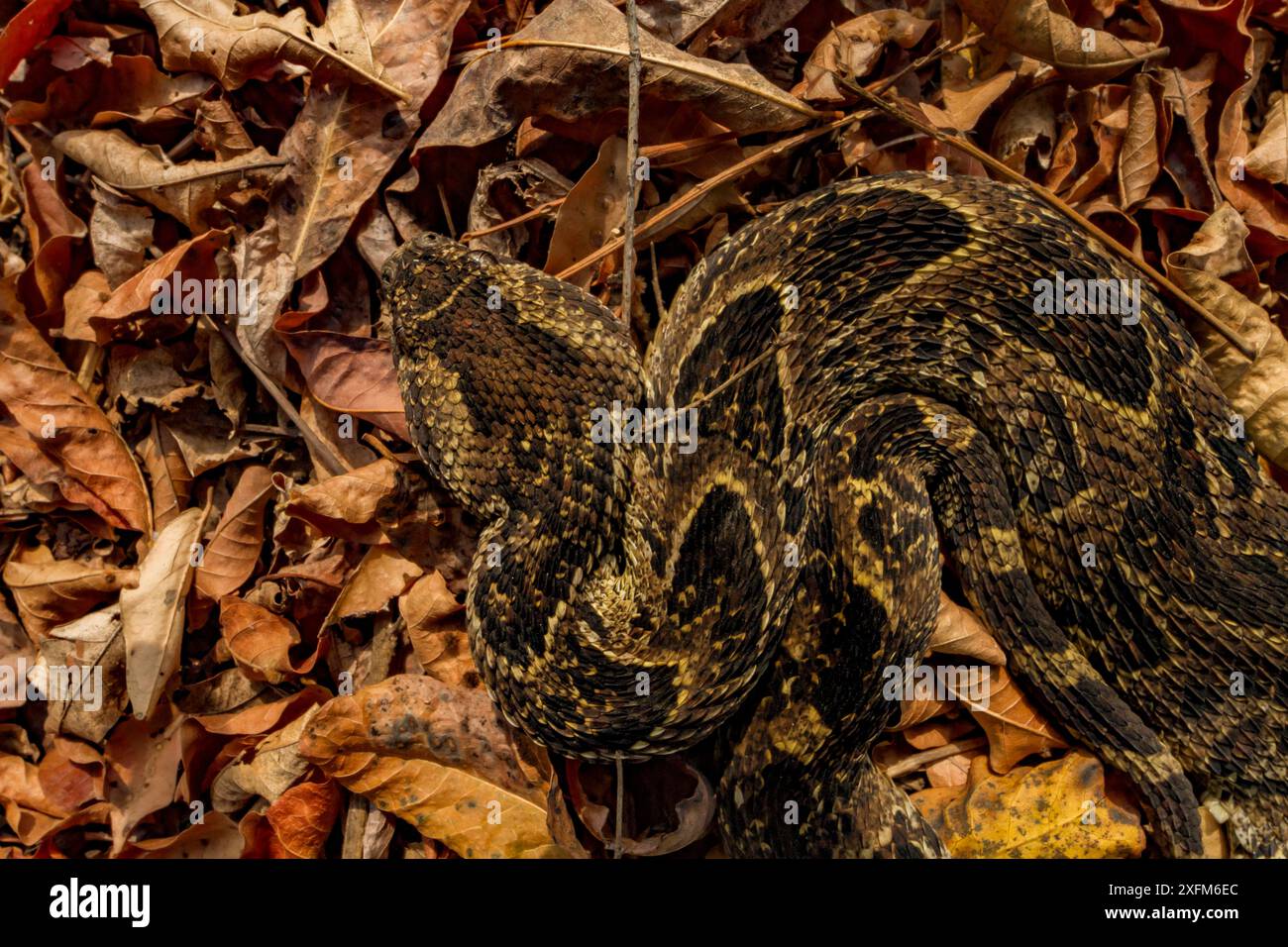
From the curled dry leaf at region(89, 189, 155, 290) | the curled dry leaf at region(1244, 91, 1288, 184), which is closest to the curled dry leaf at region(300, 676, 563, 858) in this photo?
the curled dry leaf at region(89, 189, 155, 290)

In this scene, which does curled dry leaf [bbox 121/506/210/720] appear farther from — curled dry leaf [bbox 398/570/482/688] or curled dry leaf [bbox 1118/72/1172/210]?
curled dry leaf [bbox 1118/72/1172/210]

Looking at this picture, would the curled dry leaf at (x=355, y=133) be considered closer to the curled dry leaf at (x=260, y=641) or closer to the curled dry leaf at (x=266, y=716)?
the curled dry leaf at (x=260, y=641)

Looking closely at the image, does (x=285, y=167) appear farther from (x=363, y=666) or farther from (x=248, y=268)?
(x=363, y=666)

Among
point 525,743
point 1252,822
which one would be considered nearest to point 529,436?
point 525,743

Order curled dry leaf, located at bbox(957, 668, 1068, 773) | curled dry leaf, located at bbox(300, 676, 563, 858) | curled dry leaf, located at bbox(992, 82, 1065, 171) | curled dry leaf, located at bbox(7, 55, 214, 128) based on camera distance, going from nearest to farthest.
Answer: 1. curled dry leaf, located at bbox(300, 676, 563, 858)
2. curled dry leaf, located at bbox(957, 668, 1068, 773)
3. curled dry leaf, located at bbox(992, 82, 1065, 171)
4. curled dry leaf, located at bbox(7, 55, 214, 128)

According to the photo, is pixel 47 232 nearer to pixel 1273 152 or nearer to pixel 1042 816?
pixel 1042 816

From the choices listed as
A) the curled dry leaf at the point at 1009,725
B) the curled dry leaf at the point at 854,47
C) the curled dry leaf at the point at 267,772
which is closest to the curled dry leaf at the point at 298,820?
the curled dry leaf at the point at 267,772
